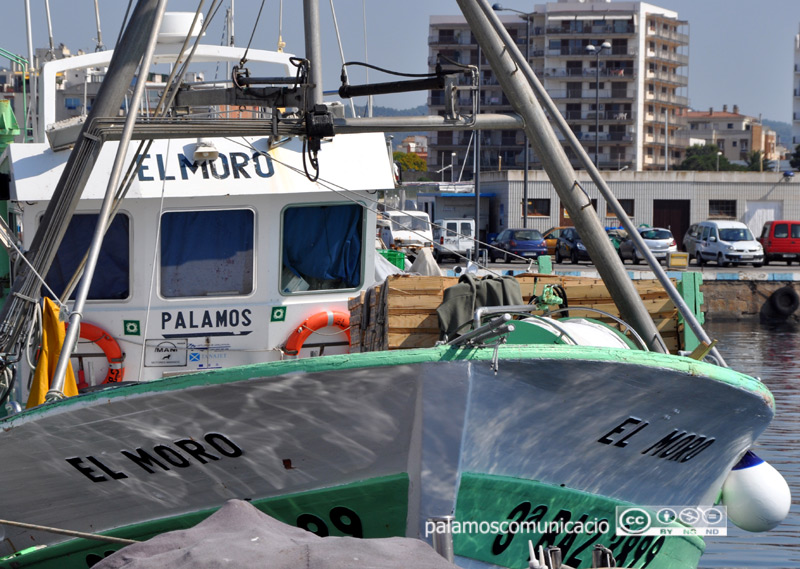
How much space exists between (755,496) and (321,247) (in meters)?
3.83

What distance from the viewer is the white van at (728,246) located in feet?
127

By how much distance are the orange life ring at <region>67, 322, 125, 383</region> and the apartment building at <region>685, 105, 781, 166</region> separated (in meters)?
143

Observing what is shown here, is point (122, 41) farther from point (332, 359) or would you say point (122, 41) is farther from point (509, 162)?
point (509, 162)

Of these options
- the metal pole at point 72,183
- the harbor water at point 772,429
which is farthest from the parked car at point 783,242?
the metal pole at point 72,183

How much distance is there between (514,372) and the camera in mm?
5617

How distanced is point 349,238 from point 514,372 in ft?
11.9

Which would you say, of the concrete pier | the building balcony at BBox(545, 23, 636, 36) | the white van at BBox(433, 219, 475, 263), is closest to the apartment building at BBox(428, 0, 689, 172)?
the building balcony at BBox(545, 23, 636, 36)

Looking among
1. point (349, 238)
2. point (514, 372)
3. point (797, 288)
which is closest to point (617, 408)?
point (514, 372)

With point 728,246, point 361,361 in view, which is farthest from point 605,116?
point 361,361

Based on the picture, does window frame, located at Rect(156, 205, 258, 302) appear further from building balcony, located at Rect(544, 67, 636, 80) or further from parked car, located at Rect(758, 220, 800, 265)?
building balcony, located at Rect(544, 67, 636, 80)

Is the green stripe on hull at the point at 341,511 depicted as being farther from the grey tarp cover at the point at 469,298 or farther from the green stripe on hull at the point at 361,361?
the grey tarp cover at the point at 469,298

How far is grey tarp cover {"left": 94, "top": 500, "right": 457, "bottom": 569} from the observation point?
4410 mm

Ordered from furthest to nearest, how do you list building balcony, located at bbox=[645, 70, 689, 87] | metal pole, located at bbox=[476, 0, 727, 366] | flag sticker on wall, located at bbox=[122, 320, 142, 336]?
Answer: building balcony, located at bbox=[645, 70, 689, 87]
flag sticker on wall, located at bbox=[122, 320, 142, 336]
metal pole, located at bbox=[476, 0, 727, 366]

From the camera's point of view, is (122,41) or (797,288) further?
(797,288)
